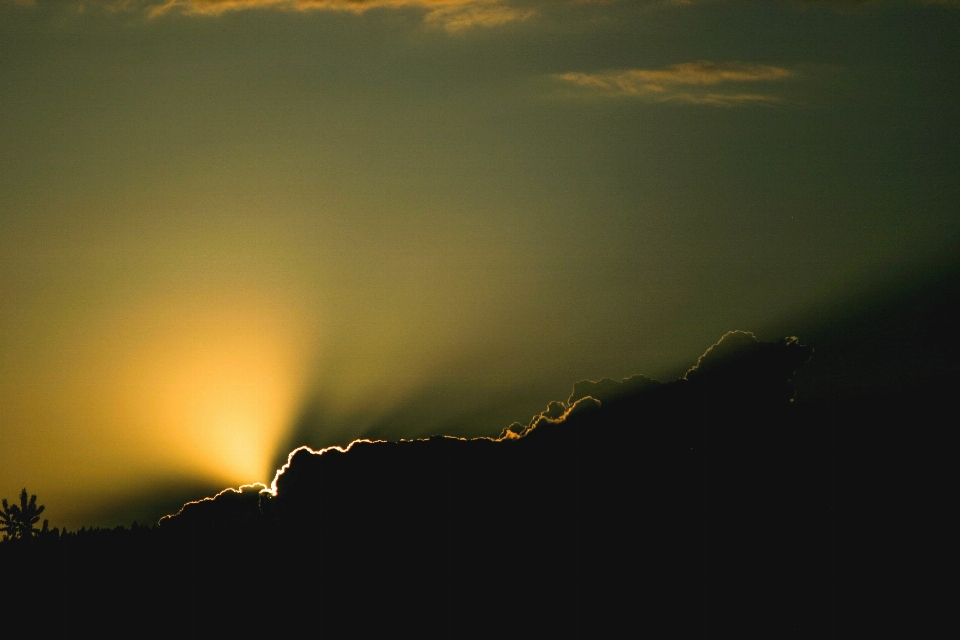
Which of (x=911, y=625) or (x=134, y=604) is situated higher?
(x=134, y=604)

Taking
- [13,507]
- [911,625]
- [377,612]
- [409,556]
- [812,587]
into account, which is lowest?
[911,625]

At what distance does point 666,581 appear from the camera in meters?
89.4

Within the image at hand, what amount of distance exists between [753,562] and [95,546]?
2146 inches

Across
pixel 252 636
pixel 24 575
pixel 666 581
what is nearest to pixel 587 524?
pixel 666 581

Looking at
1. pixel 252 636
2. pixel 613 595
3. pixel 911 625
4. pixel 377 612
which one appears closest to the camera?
pixel 252 636

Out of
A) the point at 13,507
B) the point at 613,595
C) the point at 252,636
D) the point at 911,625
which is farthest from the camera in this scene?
the point at 13,507

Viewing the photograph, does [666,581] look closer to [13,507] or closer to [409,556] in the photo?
[409,556]

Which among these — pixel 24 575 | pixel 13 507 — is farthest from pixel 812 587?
pixel 13 507

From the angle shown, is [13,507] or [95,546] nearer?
[95,546]

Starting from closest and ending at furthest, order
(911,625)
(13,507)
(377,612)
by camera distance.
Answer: (377,612), (911,625), (13,507)

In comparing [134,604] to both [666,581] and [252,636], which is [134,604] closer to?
[252,636]

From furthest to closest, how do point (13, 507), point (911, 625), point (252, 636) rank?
point (13, 507)
point (911, 625)
point (252, 636)

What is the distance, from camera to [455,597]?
78.1 m

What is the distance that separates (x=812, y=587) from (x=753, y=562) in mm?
7079
